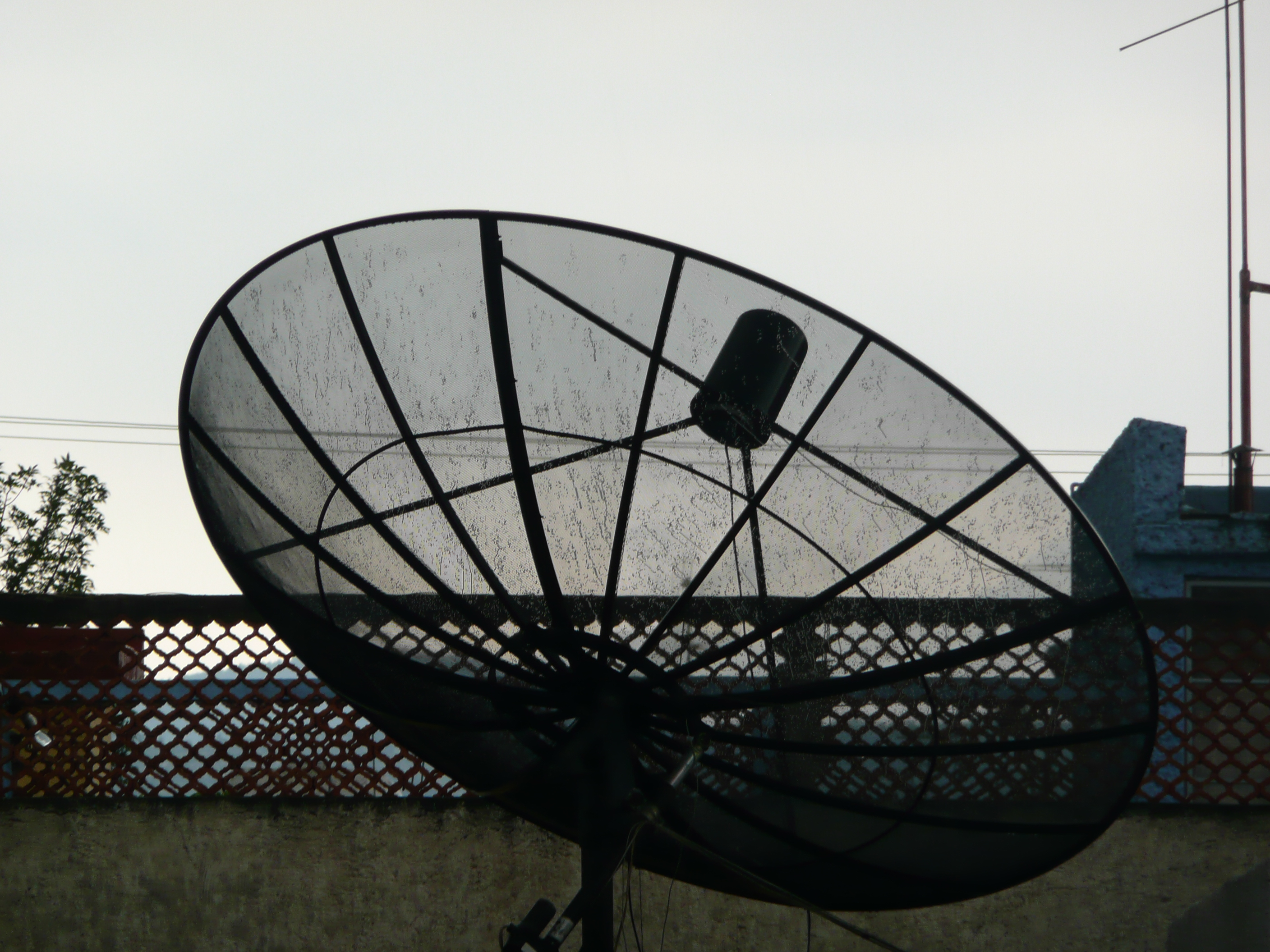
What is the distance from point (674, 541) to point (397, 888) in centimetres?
217

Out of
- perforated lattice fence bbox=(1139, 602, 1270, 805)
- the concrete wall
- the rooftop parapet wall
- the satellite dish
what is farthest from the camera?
the rooftop parapet wall

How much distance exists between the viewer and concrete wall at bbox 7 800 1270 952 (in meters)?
Result: 3.82

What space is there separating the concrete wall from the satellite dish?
140cm

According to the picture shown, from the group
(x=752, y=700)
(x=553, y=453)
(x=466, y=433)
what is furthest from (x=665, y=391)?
(x=752, y=700)

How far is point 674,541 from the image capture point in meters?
2.50

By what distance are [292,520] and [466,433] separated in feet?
1.46

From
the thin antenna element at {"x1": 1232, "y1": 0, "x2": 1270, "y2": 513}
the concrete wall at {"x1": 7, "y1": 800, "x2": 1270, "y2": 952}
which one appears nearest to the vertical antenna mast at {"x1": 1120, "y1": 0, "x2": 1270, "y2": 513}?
the thin antenna element at {"x1": 1232, "y1": 0, "x2": 1270, "y2": 513}

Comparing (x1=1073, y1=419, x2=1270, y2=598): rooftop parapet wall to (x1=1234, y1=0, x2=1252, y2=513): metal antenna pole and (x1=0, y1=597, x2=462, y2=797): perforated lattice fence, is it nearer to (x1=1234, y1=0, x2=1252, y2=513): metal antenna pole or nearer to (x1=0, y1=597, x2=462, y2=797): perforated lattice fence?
(x1=1234, y1=0, x2=1252, y2=513): metal antenna pole

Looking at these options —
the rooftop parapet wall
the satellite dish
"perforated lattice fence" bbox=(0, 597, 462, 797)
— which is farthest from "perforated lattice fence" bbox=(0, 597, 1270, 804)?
the rooftop parapet wall

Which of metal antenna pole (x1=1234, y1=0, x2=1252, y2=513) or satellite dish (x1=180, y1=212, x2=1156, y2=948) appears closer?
satellite dish (x1=180, y1=212, x2=1156, y2=948)

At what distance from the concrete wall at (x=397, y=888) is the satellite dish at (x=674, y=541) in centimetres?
140

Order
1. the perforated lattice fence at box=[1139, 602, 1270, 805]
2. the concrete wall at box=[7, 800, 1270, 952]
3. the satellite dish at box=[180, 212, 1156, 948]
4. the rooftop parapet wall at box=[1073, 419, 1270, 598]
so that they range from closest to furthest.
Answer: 1. the satellite dish at box=[180, 212, 1156, 948]
2. the concrete wall at box=[7, 800, 1270, 952]
3. the perforated lattice fence at box=[1139, 602, 1270, 805]
4. the rooftop parapet wall at box=[1073, 419, 1270, 598]

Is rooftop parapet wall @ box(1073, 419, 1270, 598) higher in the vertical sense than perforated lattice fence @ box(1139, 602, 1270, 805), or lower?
higher

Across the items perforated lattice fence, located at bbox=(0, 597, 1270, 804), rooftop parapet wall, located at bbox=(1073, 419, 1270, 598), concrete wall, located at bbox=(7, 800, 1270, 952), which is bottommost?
concrete wall, located at bbox=(7, 800, 1270, 952)
